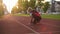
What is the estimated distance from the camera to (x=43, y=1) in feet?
7.66

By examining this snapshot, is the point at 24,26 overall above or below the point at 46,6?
below

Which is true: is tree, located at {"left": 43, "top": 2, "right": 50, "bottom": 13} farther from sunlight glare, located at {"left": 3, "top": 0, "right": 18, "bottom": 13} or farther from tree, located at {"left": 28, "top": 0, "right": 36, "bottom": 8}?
sunlight glare, located at {"left": 3, "top": 0, "right": 18, "bottom": 13}

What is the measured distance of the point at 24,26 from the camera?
2307 millimetres

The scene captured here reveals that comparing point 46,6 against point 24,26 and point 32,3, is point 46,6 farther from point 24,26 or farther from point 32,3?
point 24,26

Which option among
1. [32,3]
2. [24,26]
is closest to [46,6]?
[32,3]

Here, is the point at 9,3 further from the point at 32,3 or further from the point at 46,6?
the point at 46,6

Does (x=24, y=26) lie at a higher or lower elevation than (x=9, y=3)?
lower

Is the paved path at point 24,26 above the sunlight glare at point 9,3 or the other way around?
the other way around

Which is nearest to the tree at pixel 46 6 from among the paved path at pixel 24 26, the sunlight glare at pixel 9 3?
the paved path at pixel 24 26

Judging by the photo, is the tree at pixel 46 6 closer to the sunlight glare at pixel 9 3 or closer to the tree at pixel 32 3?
the tree at pixel 32 3

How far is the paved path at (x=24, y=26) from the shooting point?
2.27 m

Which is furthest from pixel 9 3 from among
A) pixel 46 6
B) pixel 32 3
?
pixel 46 6

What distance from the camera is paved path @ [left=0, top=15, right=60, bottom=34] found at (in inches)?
89.5

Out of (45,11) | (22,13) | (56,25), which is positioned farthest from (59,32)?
(22,13)
